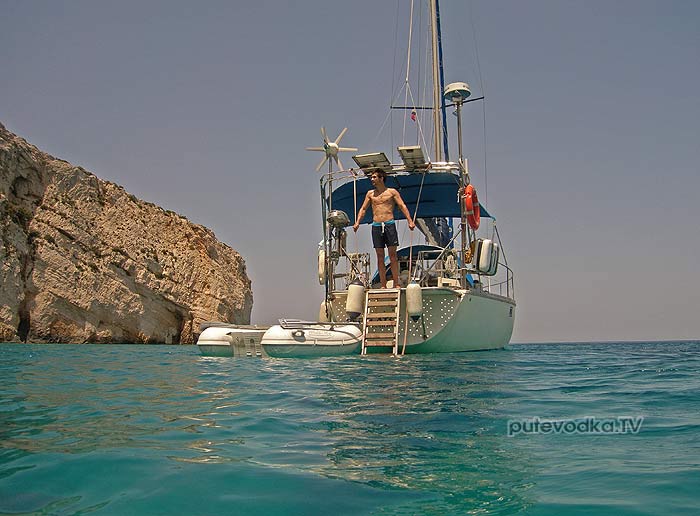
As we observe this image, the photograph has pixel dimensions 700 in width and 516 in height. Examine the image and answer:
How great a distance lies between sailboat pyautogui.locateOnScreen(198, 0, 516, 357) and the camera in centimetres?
1057

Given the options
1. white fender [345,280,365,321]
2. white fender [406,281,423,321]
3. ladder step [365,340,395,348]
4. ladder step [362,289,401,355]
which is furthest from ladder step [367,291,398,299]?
ladder step [365,340,395,348]

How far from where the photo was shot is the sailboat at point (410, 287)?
10570 mm

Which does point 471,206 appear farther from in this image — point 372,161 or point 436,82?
A: point 436,82

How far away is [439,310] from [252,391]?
23.7 ft

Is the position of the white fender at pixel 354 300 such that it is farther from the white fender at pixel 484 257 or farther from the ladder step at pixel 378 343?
the white fender at pixel 484 257

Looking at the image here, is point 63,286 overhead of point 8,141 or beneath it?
beneath

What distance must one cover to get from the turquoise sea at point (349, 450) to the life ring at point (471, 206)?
7.98m

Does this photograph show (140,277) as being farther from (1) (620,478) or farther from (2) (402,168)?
(1) (620,478)

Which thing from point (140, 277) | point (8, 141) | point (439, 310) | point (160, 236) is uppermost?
point (8, 141)

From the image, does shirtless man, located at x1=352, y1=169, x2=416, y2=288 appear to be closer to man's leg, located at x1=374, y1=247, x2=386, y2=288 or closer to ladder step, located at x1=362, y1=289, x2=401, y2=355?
man's leg, located at x1=374, y1=247, x2=386, y2=288

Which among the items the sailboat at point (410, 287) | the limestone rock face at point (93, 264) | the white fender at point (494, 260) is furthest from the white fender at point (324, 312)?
the limestone rock face at point (93, 264)

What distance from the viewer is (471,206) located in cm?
1334

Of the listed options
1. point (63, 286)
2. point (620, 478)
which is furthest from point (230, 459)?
point (63, 286)

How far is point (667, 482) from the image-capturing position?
7.77ft
